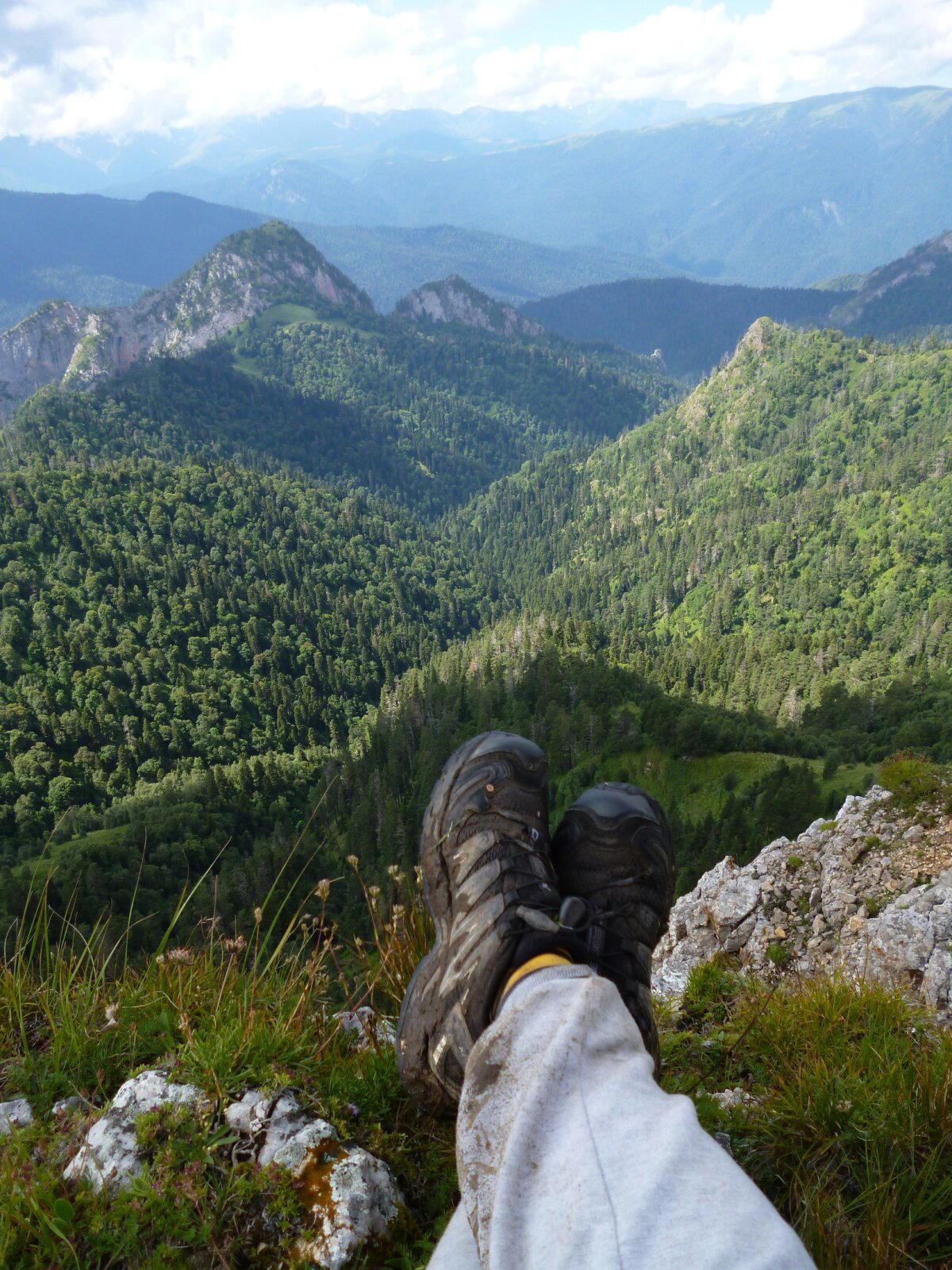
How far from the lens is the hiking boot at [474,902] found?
2840 mm

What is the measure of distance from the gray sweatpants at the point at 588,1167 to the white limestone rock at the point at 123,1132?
115 cm

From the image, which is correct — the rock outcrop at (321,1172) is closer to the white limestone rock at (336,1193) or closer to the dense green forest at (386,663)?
the white limestone rock at (336,1193)

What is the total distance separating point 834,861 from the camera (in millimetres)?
10547

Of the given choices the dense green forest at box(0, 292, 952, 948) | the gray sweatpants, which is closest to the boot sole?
the gray sweatpants

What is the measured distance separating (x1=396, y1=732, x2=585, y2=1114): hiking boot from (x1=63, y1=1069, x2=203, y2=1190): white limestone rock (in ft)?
3.00

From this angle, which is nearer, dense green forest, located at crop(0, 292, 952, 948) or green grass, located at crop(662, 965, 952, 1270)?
green grass, located at crop(662, 965, 952, 1270)

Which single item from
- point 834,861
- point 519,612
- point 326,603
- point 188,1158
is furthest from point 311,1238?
point 519,612

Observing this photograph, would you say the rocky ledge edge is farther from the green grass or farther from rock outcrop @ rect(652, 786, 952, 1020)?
rock outcrop @ rect(652, 786, 952, 1020)

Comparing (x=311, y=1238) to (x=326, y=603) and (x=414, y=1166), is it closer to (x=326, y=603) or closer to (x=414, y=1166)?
(x=414, y=1166)

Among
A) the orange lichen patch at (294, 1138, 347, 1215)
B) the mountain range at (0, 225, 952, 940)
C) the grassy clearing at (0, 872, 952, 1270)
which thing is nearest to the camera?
the grassy clearing at (0, 872, 952, 1270)

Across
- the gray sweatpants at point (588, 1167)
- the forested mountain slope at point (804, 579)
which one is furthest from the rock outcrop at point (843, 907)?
the forested mountain slope at point (804, 579)

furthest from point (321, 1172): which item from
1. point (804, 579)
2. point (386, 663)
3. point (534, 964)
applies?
point (804, 579)

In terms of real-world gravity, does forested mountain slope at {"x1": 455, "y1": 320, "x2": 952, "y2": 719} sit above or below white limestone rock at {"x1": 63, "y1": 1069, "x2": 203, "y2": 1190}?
below

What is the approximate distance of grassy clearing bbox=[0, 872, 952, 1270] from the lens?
2107 mm
